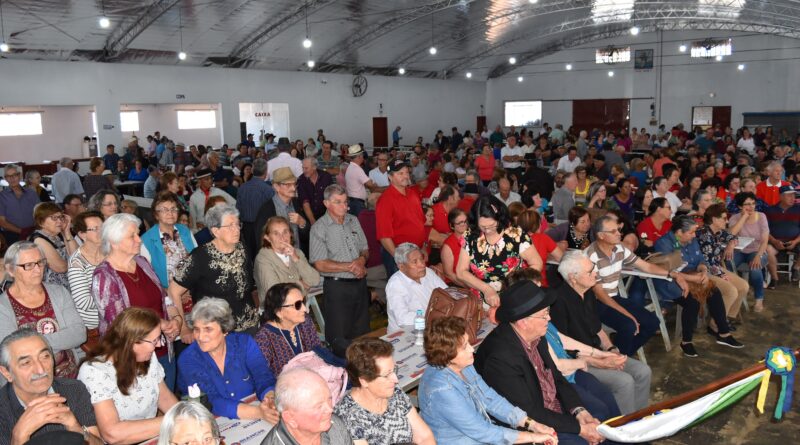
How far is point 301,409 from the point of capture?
7.91 ft

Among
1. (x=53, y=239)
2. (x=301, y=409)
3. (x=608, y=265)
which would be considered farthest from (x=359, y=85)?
(x=301, y=409)

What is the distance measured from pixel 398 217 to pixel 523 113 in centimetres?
2370

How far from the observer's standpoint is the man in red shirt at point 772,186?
7930 millimetres

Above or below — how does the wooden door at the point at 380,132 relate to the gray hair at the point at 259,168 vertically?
above

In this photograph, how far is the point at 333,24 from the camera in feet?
56.1

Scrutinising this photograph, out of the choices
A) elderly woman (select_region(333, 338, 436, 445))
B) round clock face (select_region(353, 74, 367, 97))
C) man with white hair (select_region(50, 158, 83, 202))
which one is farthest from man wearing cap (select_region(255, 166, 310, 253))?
round clock face (select_region(353, 74, 367, 97))

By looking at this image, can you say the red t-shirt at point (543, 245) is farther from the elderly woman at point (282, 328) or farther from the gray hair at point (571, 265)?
the elderly woman at point (282, 328)

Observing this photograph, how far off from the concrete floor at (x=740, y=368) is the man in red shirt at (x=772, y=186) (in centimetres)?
102

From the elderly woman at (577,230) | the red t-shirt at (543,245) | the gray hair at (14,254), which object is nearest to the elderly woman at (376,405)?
the gray hair at (14,254)

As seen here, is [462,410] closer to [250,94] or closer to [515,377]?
[515,377]

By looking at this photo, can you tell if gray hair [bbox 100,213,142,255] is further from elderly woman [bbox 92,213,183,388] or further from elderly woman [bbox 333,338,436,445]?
elderly woman [bbox 333,338,436,445]

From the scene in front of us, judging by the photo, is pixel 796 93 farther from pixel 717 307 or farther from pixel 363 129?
pixel 717 307

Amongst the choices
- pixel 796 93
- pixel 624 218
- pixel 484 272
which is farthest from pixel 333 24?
pixel 796 93

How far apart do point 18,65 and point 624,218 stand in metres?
13.3
